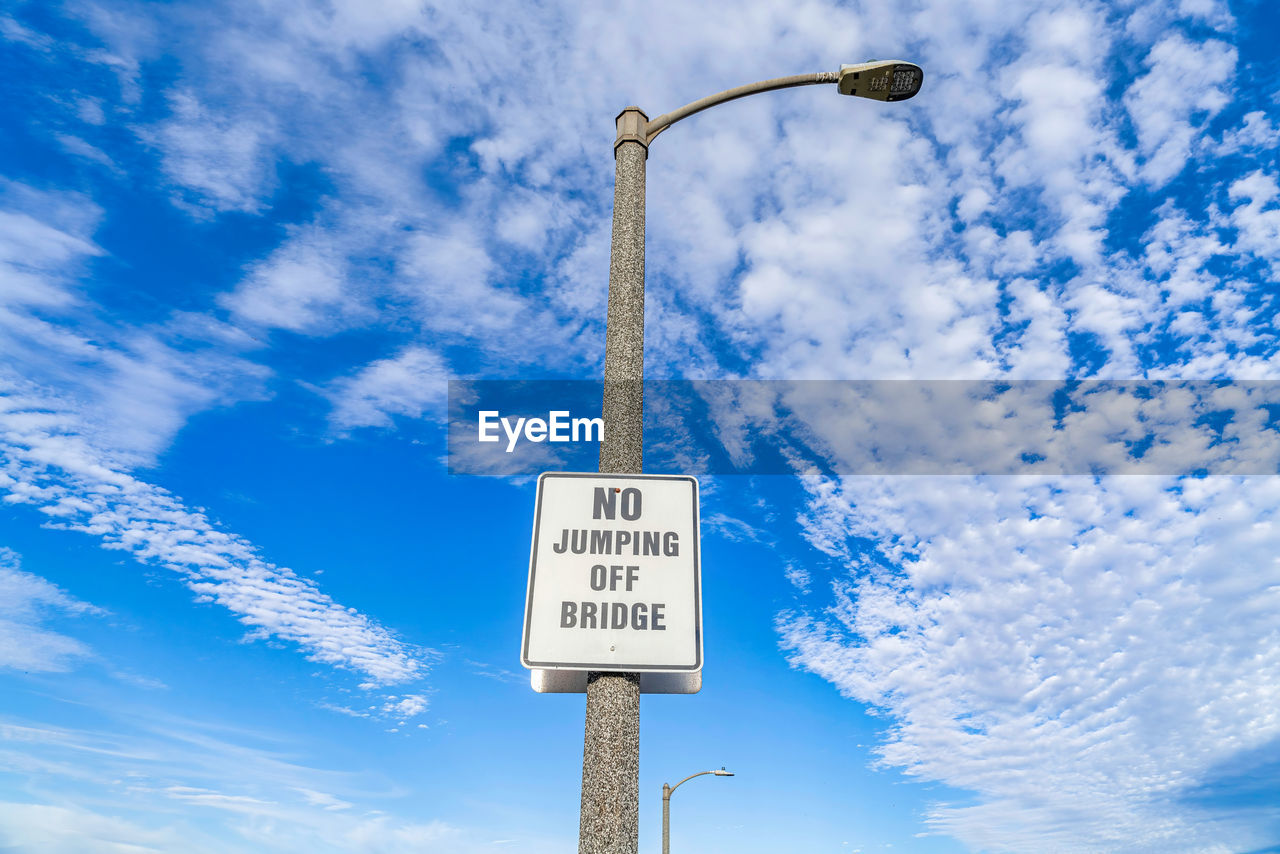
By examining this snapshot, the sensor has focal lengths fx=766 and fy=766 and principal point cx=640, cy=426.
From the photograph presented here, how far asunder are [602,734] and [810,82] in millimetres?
4553

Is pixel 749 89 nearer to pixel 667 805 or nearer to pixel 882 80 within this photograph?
pixel 882 80

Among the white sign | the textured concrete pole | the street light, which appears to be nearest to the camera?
the textured concrete pole

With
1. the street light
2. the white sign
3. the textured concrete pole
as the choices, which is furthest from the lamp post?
the street light

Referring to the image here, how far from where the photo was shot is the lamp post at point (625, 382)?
129 inches

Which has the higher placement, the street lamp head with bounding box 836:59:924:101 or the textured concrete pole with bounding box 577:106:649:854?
the street lamp head with bounding box 836:59:924:101

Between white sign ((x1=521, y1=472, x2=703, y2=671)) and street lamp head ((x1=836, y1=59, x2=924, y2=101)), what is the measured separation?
3.34 metres

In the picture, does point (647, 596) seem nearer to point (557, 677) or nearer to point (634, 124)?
point (557, 677)

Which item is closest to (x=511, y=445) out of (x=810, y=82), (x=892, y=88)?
(x=810, y=82)

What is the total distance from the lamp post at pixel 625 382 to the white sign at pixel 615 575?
15 cm

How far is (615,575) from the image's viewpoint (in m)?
3.70

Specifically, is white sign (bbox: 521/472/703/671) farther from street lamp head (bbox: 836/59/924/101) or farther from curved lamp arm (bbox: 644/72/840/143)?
street lamp head (bbox: 836/59/924/101)

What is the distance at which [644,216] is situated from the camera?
193 inches

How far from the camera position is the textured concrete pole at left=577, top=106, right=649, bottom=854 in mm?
3254

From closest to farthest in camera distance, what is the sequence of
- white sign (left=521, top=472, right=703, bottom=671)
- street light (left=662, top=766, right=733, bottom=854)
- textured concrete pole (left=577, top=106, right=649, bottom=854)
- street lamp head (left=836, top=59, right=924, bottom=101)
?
textured concrete pole (left=577, top=106, right=649, bottom=854) < white sign (left=521, top=472, right=703, bottom=671) < street lamp head (left=836, top=59, right=924, bottom=101) < street light (left=662, top=766, right=733, bottom=854)
